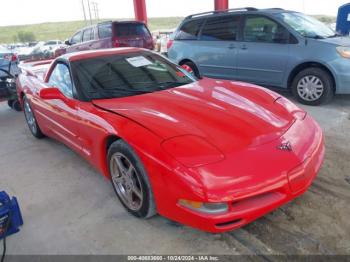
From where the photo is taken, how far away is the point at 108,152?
2578 millimetres

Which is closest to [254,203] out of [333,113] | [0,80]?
[333,113]

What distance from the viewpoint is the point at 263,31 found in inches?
217

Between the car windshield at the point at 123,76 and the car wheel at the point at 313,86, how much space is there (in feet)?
8.40

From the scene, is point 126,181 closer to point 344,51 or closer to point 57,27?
point 344,51

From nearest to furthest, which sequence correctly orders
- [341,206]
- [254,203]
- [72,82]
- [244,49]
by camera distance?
[254,203]
[341,206]
[72,82]
[244,49]

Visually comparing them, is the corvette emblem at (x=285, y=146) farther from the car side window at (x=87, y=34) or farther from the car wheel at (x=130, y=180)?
the car side window at (x=87, y=34)

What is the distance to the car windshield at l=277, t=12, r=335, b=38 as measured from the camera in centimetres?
521

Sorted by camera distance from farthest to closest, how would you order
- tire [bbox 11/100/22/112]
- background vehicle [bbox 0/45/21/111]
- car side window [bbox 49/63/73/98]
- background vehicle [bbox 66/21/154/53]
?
background vehicle [bbox 66/21/154/53], tire [bbox 11/100/22/112], background vehicle [bbox 0/45/21/111], car side window [bbox 49/63/73/98]

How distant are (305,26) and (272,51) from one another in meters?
0.68

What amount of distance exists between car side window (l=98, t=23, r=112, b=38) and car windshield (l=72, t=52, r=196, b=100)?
6.87 meters

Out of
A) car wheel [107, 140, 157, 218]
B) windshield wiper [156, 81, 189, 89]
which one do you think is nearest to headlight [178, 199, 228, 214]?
car wheel [107, 140, 157, 218]

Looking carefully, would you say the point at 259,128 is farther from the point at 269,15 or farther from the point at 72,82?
the point at 269,15

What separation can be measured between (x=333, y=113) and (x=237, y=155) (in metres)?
3.35

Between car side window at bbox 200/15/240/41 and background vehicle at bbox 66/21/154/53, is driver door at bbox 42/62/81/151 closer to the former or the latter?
car side window at bbox 200/15/240/41
